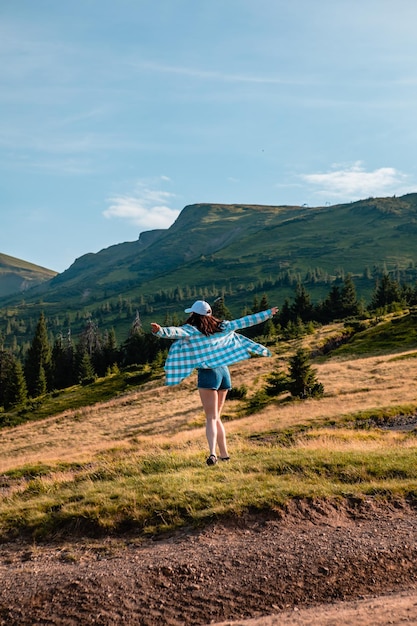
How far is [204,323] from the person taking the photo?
11.3m

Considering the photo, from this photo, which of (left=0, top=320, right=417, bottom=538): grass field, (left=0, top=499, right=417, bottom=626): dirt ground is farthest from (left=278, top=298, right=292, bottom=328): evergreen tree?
(left=0, top=499, right=417, bottom=626): dirt ground

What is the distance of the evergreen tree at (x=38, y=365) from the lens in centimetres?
9481

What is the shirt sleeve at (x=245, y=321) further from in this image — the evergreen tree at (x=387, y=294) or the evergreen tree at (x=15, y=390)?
the evergreen tree at (x=387, y=294)

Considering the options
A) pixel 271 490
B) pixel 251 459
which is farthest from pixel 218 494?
pixel 251 459

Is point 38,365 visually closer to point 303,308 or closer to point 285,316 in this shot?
point 285,316

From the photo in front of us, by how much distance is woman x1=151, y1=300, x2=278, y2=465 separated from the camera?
35.8 ft

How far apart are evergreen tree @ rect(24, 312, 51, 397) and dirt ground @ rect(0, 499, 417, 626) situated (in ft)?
303

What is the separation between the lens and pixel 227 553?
697 centimetres

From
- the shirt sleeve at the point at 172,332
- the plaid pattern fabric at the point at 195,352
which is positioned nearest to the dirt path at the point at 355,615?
the plaid pattern fabric at the point at 195,352

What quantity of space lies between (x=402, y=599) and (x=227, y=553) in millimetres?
2389

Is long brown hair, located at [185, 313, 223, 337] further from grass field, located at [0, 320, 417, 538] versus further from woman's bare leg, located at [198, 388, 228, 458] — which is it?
grass field, located at [0, 320, 417, 538]

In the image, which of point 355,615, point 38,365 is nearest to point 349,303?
point 38,365

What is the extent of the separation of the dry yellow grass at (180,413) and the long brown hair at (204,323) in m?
9.52

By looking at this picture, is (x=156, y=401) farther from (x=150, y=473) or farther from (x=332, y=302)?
(x=332, y=302)
